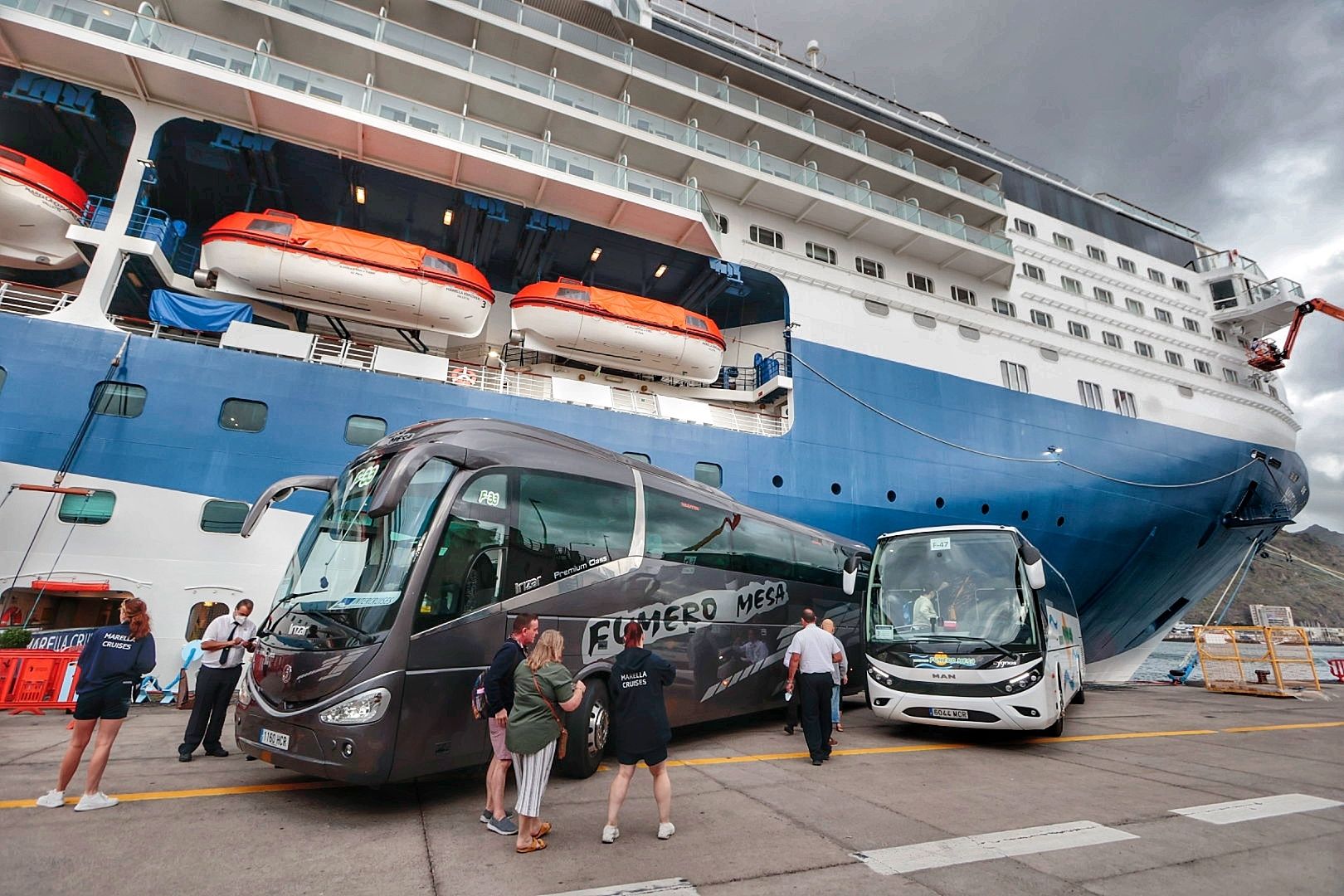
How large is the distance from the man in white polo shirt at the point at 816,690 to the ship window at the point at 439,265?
9501 mm

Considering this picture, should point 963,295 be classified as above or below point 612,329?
above

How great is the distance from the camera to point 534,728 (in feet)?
12.0

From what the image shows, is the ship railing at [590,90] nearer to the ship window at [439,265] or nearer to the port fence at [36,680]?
the ship window at [439,265]

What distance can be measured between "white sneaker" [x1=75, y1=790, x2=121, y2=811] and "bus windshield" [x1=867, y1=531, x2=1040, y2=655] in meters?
7.37

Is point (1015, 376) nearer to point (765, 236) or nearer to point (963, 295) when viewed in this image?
point (963, 295)

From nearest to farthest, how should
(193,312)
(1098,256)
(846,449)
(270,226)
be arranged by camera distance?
(193,312) < (270,226) < (846,449) < (1098,256)

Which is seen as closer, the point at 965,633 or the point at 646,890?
the point at 646,890

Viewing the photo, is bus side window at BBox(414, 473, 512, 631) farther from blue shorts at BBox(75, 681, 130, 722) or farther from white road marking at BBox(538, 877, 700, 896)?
white road marking at BBox(538, 877, 700, 896)

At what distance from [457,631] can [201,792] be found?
2.23 metres

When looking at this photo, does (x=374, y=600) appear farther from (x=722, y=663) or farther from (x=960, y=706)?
(x=960, y=706)

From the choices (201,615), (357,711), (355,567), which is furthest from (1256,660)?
(201,615)

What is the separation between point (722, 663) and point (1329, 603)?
19357 centimetres

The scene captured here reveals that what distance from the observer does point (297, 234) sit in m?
10.5

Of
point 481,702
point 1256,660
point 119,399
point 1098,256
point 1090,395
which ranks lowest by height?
point 481,702
